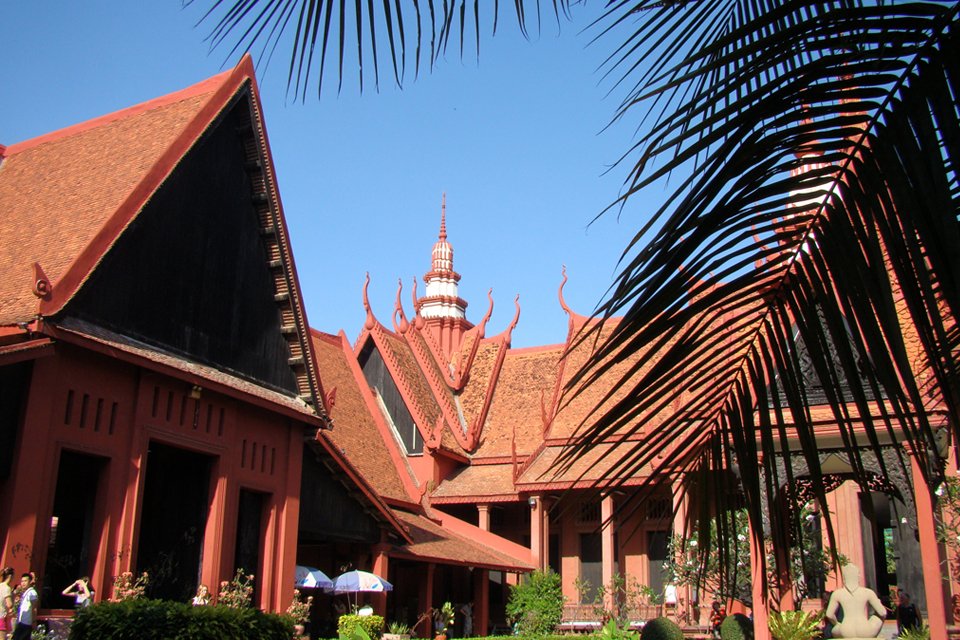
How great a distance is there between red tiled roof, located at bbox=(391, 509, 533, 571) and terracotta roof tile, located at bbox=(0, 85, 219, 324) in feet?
31.0

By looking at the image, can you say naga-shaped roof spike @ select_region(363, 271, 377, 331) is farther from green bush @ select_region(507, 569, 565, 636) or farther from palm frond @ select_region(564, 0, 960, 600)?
palm frond @ select_region(564, 0, 960, 600)

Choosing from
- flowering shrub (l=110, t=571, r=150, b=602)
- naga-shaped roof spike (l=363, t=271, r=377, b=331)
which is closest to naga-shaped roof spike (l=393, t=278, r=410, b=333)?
naga-shaped roof spike (l=363, t=271, r=377, b=331)

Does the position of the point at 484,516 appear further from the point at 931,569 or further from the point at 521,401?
the point at 931,569

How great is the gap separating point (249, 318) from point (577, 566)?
1456 cm

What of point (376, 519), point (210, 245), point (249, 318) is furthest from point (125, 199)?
point (376, 519)

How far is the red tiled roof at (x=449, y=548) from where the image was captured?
21.9 meters

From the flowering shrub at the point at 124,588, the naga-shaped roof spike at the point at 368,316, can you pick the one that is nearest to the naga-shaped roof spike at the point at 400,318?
the naga-shaped roof spike at the point at 368,316

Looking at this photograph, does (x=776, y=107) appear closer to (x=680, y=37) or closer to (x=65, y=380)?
(x=680, y=37)

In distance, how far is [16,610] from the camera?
10.3 meters

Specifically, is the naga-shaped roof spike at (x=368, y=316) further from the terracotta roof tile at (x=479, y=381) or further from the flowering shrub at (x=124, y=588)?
the flowering shrub at (x=124, y=588)

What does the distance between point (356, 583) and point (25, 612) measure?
30.2 feet

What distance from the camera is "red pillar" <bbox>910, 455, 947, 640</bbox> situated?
50.7 ft

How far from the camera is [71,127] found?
17.2 m

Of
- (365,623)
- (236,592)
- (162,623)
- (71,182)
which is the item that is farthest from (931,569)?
(71,182)
